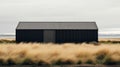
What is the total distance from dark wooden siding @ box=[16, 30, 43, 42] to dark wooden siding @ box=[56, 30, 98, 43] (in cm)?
227

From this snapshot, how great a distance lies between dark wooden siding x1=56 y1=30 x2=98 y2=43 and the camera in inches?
1772

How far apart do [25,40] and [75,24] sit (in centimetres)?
789

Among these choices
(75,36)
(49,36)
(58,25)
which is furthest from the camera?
(58,25)

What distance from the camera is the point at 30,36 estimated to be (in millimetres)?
45375

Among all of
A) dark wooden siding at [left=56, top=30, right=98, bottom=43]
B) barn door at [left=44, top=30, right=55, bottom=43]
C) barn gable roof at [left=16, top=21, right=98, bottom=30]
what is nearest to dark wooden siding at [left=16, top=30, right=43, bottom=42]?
barn door at [left=44, top=30, right=55, bottom=43]

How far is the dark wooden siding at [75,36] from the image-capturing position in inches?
1772

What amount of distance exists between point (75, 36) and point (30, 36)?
221 inches

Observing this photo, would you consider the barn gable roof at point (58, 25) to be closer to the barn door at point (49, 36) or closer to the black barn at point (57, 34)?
the black barn at point (57, 34)

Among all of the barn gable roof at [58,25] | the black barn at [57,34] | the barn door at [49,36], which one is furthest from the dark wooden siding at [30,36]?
the barn gable roof at [58,25]

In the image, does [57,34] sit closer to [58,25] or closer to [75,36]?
[75,36]

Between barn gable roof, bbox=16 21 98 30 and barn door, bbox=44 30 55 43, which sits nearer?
barn door, bbox=44 30 55 43

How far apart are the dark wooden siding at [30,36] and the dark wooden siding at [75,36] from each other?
2.27 metres

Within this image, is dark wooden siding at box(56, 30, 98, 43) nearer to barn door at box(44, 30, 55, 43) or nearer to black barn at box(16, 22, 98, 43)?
black barn at box(16, 22, 98, 43)

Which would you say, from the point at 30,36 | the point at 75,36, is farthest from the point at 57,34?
the point at 30,36
